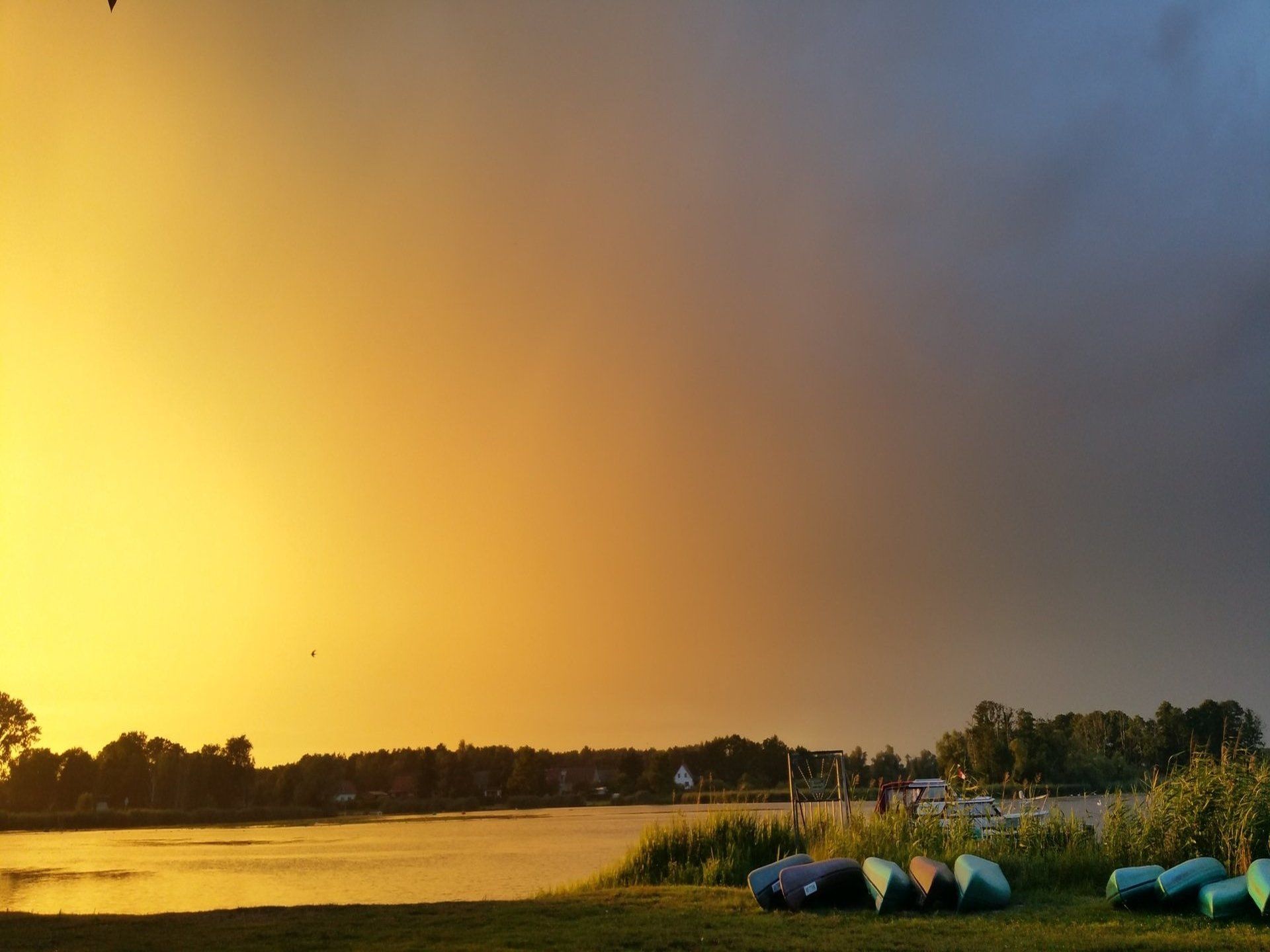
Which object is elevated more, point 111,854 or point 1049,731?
point 1049,731

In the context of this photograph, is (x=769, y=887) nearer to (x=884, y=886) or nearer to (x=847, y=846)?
(x=884, y=886)

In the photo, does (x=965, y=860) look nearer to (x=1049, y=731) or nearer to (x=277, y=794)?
(x=1049, y=731)

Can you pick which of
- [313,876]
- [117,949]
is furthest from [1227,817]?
[313,876]

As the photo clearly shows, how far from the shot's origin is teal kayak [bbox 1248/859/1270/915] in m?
10.8

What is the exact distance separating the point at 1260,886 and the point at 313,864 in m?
27.8

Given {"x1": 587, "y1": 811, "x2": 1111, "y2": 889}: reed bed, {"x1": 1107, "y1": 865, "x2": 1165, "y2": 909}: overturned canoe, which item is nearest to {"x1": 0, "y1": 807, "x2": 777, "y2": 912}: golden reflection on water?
{"x1": 587, "y1": 811, "x2": 1111, "y2": 889}: reed bed

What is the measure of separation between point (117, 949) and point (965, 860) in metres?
9.41

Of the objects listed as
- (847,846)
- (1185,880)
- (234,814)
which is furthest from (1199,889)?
(234,814)

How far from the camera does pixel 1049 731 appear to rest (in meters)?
37.9

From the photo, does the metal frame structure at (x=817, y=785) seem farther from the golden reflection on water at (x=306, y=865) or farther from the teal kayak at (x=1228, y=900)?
the teal kayak at (x=1228, y=900)

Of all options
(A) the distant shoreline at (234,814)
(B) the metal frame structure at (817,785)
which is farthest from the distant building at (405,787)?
(B) the metal frame structure at (817,785)

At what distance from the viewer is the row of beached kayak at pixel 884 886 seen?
12109mm

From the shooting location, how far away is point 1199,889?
11781mm

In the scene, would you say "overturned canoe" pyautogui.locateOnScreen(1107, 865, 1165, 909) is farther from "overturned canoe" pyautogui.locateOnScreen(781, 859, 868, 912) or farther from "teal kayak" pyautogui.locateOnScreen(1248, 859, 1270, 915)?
"overturned canoe" pyautogui.locateOnScreen(781, 859, 868, 912)
